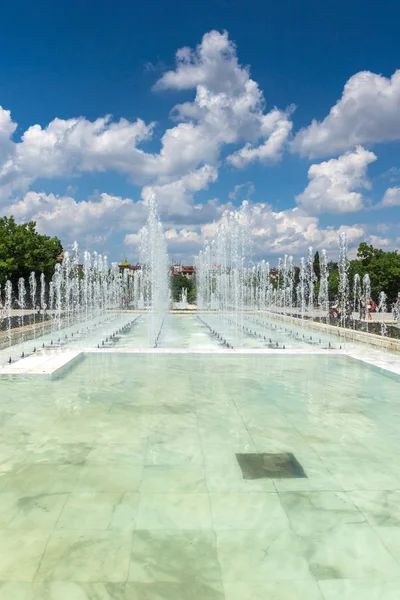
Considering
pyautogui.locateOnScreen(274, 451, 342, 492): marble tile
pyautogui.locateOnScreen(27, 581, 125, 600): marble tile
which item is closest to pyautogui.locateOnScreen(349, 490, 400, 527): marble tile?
pyautogui.locateOnScreen(274, 451, 342, 492): marble tile

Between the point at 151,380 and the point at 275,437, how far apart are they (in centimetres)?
422

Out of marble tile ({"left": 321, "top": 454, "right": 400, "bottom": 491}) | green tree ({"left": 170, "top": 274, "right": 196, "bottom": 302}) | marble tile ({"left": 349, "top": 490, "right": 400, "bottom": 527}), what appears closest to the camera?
marble tile ({"left": 349, "top": 490, "right": 400, "bottom": 527})

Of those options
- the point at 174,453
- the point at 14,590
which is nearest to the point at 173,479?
the point at 174,453

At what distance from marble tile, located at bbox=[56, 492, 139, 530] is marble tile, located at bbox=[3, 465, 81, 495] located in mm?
289

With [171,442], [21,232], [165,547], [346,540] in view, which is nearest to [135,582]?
[165,547]

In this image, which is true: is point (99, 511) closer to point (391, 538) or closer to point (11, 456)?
point (11, 456)

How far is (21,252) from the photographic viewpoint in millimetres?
43375

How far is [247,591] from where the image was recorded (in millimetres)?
3363

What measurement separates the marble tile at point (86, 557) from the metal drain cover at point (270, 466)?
181cm

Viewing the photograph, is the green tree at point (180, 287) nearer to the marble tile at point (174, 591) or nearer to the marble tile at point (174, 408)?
the marble tile at point (174, 408)

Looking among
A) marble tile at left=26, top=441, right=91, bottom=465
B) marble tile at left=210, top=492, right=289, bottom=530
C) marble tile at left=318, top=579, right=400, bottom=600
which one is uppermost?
marble tile at left=26, top=441, right=91, bottom=465

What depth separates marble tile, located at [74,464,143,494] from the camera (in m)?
4.91

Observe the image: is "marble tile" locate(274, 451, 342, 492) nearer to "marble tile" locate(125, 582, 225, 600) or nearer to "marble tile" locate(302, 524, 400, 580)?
"marble tile" locate(302, 524, 400, 580)

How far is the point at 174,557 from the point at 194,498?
0.99 metres
